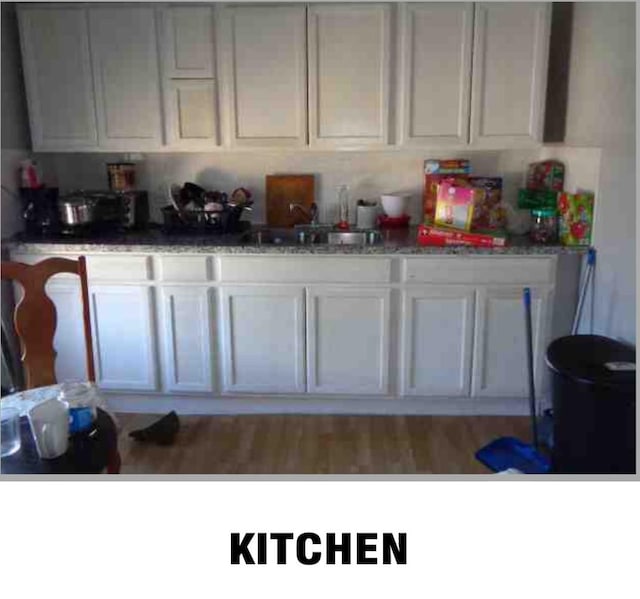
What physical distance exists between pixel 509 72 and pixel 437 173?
55cm

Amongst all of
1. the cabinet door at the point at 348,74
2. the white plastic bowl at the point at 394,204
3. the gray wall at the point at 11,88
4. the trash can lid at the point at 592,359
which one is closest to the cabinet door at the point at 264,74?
the cabinet door at the point at 348,74

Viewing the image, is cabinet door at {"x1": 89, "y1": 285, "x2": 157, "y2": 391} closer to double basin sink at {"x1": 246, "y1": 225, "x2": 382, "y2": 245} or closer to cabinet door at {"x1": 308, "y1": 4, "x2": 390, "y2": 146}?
double basin sink at {"x1": 246, "y1": 225, "x2": 382, "y2": 245}

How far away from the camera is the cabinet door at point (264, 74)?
2.74 m

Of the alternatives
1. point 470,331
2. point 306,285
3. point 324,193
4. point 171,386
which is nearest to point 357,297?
point 306,285

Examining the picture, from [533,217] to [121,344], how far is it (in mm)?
1963

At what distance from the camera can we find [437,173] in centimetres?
305

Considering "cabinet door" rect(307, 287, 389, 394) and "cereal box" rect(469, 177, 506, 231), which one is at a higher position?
"cereal box" rect(469, 177, 506, 231)

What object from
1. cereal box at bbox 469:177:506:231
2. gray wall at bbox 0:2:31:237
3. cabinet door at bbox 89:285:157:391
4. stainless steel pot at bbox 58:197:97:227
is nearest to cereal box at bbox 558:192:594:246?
cereal box at bbox 469:177:506:231

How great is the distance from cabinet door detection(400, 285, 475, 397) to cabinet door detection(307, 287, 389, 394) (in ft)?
0.32

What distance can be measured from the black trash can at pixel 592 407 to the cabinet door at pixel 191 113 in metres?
1.75

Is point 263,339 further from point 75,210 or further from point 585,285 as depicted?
point 585,285

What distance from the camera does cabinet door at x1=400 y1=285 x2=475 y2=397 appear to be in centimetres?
272

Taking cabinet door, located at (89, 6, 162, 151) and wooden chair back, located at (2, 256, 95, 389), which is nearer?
wooden chair back, located at (2, 256, 95, 389)

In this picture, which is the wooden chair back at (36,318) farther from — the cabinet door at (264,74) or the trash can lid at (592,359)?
the trash can lid at (592,359)
